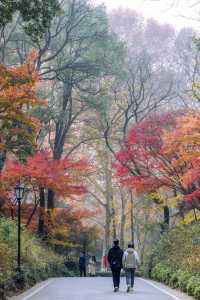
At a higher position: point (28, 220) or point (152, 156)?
point (152, 156)

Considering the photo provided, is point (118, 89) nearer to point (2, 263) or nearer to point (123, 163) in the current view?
point (123, 163)

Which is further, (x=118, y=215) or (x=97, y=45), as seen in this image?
(x=118, y=215)

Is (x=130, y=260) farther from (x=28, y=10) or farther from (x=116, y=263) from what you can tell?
(x=28, y=10)

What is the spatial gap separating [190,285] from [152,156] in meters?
14.1

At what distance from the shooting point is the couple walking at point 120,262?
54.2 ft

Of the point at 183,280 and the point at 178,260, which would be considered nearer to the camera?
the point at 183,280

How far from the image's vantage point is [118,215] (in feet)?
176

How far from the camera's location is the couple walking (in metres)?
16.5

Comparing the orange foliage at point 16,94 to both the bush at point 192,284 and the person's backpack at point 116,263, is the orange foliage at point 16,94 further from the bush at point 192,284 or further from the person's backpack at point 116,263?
the bush at point 192,284

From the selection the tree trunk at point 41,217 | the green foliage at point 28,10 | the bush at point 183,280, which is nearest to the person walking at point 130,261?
the bush at point 183,280

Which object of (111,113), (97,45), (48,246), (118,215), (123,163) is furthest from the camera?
(118,215)

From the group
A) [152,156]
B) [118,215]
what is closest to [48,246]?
[152,156]

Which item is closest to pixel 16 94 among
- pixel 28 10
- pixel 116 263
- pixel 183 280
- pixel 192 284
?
pixel 28 10

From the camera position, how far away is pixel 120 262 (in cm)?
1659
